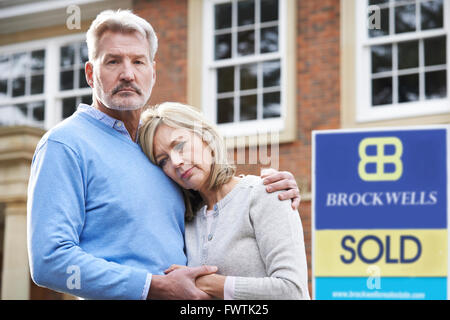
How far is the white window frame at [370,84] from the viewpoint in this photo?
22.5 ft

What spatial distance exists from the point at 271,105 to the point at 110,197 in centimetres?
543

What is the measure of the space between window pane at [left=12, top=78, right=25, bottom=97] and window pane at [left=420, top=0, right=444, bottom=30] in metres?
4.18

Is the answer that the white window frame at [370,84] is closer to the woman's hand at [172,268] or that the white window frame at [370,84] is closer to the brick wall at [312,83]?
the brick wall at [312,83]

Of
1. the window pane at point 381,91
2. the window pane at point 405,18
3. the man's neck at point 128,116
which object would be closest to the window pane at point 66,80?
the window pane at point 381,91

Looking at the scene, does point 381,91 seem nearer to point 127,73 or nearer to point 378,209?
point 378,209

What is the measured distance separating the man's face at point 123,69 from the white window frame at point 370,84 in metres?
4.93

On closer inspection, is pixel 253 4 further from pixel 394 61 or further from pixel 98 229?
pixel 98 229

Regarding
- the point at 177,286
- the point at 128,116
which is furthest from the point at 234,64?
the point at 177,286

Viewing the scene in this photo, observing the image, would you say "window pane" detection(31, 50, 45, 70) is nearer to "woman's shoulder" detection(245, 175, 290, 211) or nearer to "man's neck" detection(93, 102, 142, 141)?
"man's neck" detection(93, 102, 142, 141)

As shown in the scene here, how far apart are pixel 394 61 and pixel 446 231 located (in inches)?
62.9

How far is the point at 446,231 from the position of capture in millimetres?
6250

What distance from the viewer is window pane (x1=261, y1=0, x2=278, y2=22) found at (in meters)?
7.54
